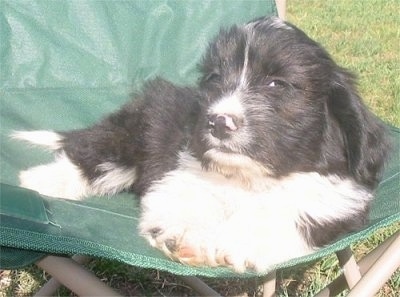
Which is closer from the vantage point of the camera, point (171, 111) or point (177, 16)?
point (171, 111)

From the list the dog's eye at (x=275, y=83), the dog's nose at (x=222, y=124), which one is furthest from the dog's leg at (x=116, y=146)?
the dog's nose at (x=222, y=124)

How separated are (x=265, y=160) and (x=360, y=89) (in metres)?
0.65

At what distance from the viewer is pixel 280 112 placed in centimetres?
236

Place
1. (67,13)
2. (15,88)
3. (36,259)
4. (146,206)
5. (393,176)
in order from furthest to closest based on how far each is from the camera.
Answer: (67,13), (15,88), (393,176), (146,206), (36,259)

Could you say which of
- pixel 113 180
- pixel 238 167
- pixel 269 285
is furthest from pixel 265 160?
pixel 113 180

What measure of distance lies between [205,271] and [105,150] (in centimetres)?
127

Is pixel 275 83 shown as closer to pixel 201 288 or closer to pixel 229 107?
pixel 229 107

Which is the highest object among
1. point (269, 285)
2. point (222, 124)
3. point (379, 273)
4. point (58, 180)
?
point (222, 124)

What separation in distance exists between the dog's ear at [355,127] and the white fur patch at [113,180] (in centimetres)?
98

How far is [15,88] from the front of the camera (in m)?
3.54

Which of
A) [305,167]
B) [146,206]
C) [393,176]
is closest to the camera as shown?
[305,167]

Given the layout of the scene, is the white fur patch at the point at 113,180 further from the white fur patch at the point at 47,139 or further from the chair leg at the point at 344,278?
the chair leg at the point at 344,278

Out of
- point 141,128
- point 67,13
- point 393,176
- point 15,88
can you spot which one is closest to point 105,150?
point 141,128

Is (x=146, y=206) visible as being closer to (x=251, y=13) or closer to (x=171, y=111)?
(x=171, y=111)
